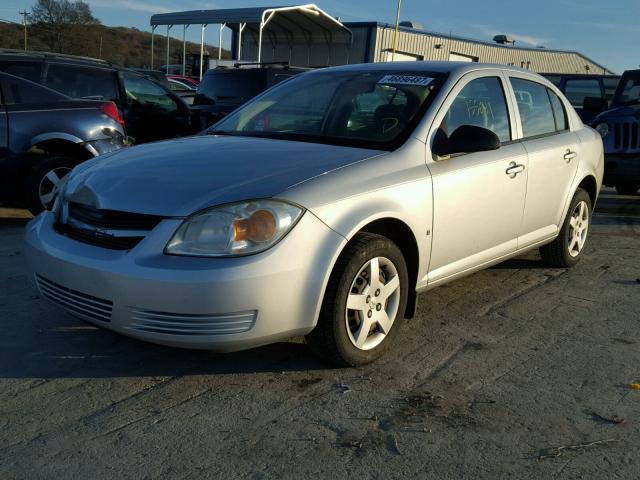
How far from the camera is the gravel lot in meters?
2.66

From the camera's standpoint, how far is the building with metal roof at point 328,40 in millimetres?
26562

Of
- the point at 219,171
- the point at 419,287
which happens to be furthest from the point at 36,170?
the point at 419,287

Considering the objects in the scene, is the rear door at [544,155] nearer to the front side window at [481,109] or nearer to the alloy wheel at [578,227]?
the front side window at [481,109]

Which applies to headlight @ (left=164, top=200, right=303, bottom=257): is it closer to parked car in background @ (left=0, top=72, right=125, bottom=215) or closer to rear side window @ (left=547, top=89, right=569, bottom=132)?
rear side window @ (left=547, top=89, right=569, bottom=132)

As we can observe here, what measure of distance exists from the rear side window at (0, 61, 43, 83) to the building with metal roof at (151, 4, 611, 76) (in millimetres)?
16597

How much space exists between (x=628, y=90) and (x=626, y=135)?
1559 mm

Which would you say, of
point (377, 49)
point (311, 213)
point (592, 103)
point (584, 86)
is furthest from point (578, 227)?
point (377, 49)

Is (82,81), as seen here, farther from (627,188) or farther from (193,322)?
(627,188)

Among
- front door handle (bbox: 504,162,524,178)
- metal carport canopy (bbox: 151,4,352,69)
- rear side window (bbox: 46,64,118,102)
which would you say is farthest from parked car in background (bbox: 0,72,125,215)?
metal carport canopy (bbox: 151,4,352,69)

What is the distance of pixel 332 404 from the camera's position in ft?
10.3

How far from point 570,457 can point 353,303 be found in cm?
119

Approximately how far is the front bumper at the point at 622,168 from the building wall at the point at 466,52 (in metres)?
25.1

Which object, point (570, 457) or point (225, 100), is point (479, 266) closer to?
point (570, 457)

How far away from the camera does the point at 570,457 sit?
275cm
